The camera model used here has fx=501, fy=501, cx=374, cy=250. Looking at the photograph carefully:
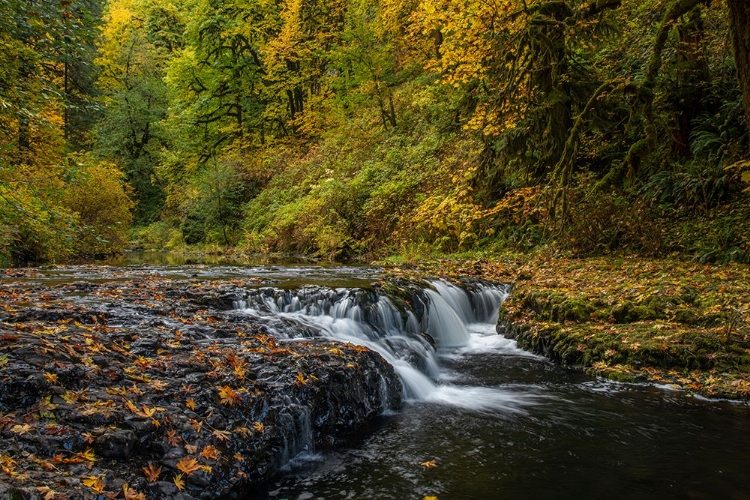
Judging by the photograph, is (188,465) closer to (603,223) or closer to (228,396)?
(228,396)

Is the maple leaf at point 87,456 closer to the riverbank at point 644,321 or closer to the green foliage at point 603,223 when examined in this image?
the riverbank at point 644,321

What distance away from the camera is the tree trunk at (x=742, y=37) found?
7762mm

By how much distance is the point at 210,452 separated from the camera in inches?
158

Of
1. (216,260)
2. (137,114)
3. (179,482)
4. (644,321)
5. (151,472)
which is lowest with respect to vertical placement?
(179,482)

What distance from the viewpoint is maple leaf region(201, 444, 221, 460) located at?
3.98 metres

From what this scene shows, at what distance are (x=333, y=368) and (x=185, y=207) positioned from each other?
77.5ft

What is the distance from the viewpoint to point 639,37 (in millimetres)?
13977

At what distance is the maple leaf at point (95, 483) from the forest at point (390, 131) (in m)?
3.37

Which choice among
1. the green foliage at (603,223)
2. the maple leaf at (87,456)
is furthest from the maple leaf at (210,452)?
the green foliage at (603,223)

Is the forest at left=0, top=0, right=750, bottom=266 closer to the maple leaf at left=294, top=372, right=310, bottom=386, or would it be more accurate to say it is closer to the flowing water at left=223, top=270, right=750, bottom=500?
the maple leaf at left=294, top=372, right=310, bottom=386

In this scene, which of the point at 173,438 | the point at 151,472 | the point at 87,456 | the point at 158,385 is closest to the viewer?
the point at 87,456

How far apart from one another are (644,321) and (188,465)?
22.9 ft

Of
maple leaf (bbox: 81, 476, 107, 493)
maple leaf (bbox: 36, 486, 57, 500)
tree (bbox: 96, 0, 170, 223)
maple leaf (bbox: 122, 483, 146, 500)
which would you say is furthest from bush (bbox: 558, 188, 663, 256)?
tree (bbox: 96, 0, 170, 223)

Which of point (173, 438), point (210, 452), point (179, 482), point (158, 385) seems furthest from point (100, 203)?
point (179, 482)
